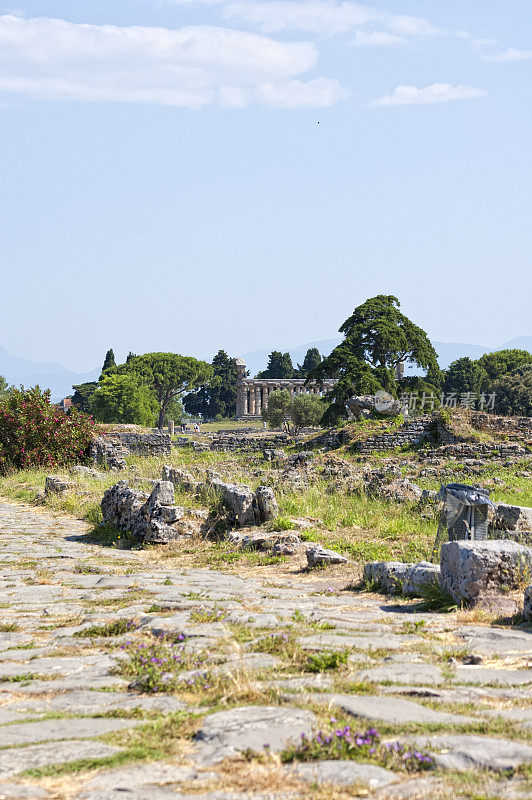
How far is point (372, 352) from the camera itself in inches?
1772

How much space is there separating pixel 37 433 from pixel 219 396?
78546mm

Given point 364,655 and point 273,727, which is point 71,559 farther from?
point 273,727

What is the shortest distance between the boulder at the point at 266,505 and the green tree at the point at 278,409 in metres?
50.8

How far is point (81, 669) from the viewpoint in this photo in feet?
14.8

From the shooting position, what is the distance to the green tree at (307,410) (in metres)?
58.7

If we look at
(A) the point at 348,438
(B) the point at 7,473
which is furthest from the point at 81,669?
(A) the point at 348,438

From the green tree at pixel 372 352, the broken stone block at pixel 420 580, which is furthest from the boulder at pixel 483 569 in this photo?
the green tree at pixel 372 352

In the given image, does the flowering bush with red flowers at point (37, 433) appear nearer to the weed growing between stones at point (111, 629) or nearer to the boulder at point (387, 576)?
the boulder at point (387, 576)

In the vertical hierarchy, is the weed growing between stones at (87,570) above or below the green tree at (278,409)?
below

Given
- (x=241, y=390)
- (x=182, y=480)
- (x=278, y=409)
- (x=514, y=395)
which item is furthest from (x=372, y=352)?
(x=241, y=390)

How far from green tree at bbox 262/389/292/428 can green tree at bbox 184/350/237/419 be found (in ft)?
108

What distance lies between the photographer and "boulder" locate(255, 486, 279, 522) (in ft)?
35.2

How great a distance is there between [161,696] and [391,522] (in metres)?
6.82

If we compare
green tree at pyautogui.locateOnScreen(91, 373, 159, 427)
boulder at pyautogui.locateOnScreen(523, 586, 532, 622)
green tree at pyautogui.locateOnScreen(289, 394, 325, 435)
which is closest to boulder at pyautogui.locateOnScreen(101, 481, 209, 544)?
boulder at pyautogui.locateOnScreen(523, 586, 532, 622)
